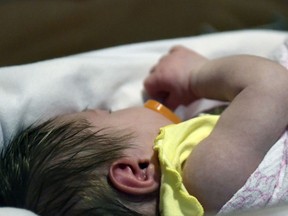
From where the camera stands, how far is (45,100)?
0.95 m

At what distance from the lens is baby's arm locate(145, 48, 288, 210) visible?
0.77 metres

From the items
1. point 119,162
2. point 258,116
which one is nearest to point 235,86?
point 258,116

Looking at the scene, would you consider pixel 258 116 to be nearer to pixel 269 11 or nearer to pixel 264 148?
pixel 264 148

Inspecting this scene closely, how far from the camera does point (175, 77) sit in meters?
0.98

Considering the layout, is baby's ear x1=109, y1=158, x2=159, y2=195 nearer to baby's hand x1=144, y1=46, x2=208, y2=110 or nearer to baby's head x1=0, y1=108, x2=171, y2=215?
baby's head x1=0, y1=108, x2=171, y2=215

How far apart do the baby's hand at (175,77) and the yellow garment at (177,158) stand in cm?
12

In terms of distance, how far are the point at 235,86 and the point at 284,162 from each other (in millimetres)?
131

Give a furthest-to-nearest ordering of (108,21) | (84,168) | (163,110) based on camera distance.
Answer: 1. (108,21)
2. (163,110)
3. (84,168)

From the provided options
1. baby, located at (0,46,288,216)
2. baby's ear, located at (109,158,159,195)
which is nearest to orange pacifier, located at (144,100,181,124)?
baby, located at (0,46,288,216)

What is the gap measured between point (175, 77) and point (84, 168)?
0.94ft

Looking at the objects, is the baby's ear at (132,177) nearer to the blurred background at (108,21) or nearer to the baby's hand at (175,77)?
the baby's hand at (175,77)

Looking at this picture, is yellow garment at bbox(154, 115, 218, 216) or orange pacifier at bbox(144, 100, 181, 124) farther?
orange pacifier at bbox(144, 100, 181, 124)

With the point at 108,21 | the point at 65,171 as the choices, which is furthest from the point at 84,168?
the point at 108,21

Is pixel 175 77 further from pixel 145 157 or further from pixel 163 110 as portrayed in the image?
pixel 145 157
